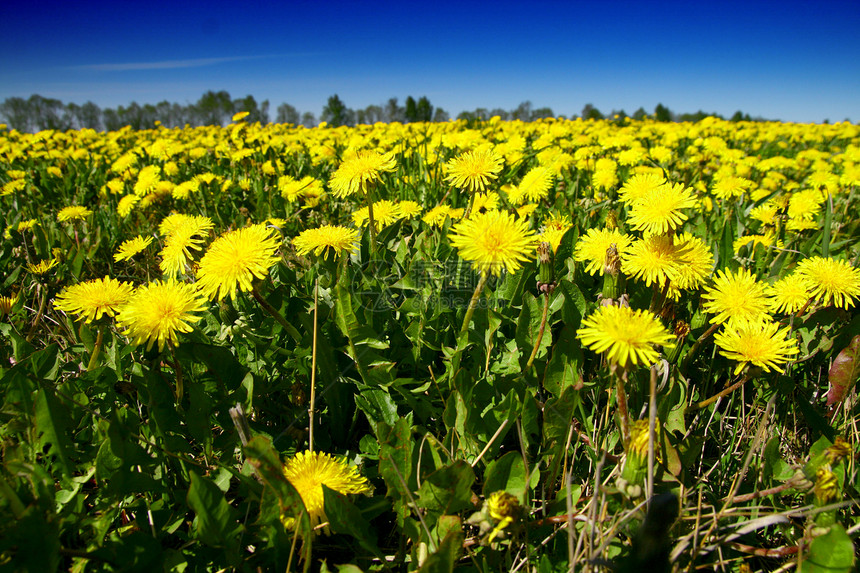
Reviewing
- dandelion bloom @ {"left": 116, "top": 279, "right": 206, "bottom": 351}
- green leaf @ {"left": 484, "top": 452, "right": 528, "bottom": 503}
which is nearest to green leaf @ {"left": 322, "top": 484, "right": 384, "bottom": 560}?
green leaf @ {"left": 484, "top": 452, "right": 528, "bottom": 503}

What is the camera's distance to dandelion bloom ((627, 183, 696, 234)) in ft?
4.75

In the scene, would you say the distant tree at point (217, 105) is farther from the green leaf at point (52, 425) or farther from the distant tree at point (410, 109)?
the green leaf at point (52, 425)

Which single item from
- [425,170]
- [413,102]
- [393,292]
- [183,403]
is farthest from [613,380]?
[413,102]

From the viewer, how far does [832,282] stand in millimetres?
1430

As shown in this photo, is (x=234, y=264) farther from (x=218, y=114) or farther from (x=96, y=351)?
(x=218, y=114)

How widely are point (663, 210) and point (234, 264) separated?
1.35m

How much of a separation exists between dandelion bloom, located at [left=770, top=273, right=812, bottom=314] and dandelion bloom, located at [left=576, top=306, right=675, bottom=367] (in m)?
0.67

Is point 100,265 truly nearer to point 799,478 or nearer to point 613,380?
point 613,380

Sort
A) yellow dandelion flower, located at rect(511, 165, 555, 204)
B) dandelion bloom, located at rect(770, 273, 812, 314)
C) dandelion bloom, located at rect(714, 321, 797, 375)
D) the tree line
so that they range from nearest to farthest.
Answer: dandelion bloom, located at rect(714, 321, 797, 375), dandelion bloom, located at rect(770, 273, 812, 314), yellow dandelion flower, located at rect(511, 165, 555, 204), the tree line

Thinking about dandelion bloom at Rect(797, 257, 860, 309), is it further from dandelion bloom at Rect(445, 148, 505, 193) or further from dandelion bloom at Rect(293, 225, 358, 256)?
dandelion bloom at Rect(293, 225, 358, 256)

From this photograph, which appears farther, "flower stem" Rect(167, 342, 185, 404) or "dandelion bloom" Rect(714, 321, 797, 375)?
"flower stem" Rect(167, 342, 185, 404)

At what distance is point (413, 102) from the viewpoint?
20.2m

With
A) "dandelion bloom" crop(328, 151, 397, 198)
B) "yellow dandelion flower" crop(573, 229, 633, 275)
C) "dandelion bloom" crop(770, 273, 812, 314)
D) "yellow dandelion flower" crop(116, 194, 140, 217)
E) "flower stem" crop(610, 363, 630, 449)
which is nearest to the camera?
"flower stem" crop(610, 363, 630, 449)

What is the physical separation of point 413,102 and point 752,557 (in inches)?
831
